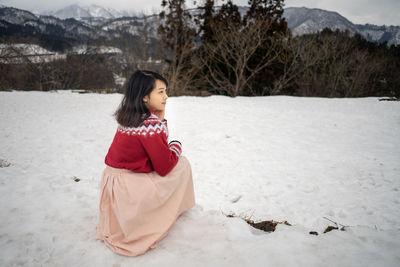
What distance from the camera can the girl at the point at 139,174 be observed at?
1.60m

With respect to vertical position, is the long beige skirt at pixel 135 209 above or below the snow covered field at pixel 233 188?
above

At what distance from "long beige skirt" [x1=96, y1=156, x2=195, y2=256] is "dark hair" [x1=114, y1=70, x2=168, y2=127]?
1.58 feet

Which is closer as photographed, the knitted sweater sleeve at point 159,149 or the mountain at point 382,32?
the knitted sweater sleeve at point 159,149

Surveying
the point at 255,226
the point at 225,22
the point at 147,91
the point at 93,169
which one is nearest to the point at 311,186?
the point at 255,226

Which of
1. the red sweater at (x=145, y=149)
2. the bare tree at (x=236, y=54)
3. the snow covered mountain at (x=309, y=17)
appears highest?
the snow covered mountain at (x=309, y=17)

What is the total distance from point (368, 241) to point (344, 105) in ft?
34.0

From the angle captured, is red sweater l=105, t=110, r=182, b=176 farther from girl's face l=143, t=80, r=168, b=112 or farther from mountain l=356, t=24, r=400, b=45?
mountain l=356, t=24, r=400, b=45

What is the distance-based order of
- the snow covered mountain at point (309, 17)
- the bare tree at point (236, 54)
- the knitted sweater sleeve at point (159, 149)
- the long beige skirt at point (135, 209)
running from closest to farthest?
the knitted sweater sleeve at point (159, 149) < the long beige skirt at point (135, 209) < the bare tree at point (236, 54) < the snow covered mountain at point (309, 17)

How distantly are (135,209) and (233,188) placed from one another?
2294 mm

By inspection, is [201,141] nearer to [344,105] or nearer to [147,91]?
[147,91]

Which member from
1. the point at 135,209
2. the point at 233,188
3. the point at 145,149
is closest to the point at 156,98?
the point at 145,149

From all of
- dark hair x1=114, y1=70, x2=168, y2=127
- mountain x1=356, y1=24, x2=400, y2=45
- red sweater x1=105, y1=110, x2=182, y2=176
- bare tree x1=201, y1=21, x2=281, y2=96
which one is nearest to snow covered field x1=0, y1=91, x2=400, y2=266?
red sweater x1=105, y1=110, x2=182, y2=176

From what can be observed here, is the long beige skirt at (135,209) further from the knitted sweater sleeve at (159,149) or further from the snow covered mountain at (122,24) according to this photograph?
the snow covered mountain at (122,24)

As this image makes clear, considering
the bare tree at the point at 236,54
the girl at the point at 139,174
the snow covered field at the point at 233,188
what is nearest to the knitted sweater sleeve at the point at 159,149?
the girl at the point at 139,174
